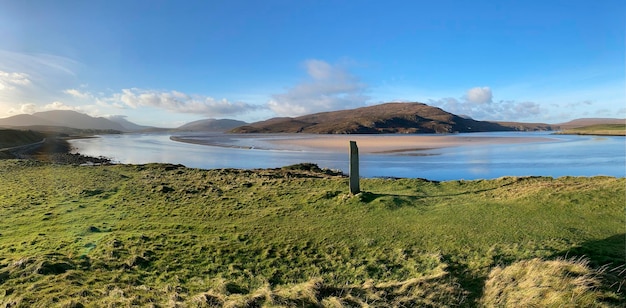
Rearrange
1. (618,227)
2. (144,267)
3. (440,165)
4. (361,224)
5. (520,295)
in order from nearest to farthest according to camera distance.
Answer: (520,295)
(144,267)
(618,227)
(361,224)
(440,165)

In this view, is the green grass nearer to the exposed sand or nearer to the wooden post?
the wooden post

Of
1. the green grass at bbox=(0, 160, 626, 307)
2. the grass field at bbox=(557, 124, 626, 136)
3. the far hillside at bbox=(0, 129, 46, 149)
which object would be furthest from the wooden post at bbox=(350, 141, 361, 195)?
the grass field at bbox=(557, 124, 626, 136)

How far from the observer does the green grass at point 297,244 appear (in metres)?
6.51

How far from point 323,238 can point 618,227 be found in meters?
8.43

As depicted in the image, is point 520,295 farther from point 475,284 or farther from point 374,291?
point 374,291

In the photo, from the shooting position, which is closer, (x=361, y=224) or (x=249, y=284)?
(x=249, y=284)

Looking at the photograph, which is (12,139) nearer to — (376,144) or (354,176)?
(376,144)

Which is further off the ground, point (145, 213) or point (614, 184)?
point (614, 184)

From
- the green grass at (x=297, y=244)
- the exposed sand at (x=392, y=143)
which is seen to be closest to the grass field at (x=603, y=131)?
the exposed sand at (x=392, y=143)

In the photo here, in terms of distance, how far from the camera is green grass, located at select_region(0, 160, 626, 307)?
6.51 metres

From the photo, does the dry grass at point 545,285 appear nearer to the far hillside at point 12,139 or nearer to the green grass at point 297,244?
the green grass at point 297,244

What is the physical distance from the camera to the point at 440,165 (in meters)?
35.8

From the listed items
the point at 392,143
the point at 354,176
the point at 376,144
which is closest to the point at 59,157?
the point at 354,176

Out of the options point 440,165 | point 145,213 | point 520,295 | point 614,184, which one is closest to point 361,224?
point 520,295
